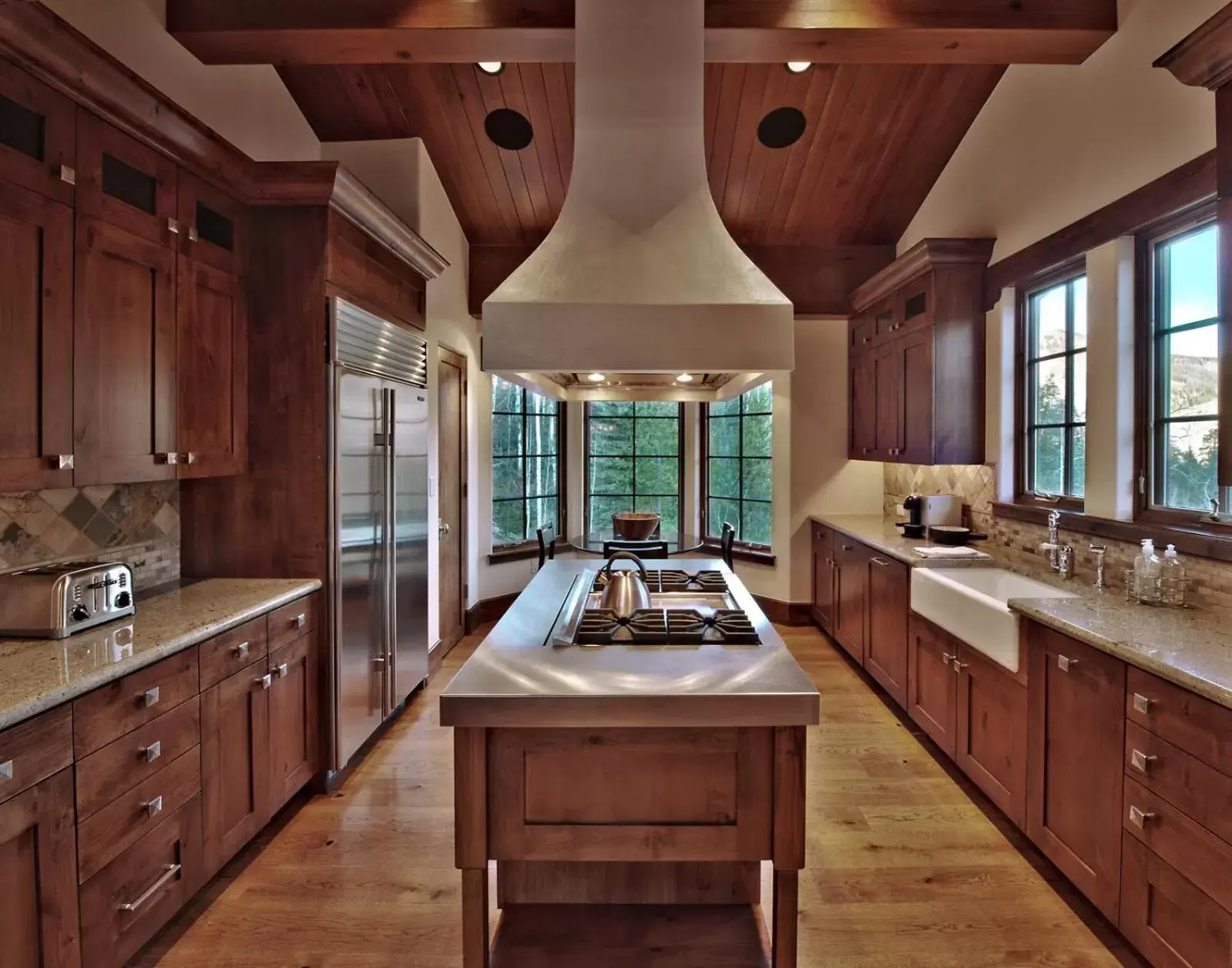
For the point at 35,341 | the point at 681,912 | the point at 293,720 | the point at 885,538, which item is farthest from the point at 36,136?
the point at 885,538

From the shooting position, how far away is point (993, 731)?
100 inches

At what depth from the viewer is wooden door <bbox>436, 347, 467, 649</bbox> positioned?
4.43 metres

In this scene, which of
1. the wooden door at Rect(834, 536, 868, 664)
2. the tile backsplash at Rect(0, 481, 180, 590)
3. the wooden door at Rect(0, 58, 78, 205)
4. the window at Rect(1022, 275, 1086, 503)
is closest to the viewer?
the wooden door at Rect(0, 58, 78, 205)

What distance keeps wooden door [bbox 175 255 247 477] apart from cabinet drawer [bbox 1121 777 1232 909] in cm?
310

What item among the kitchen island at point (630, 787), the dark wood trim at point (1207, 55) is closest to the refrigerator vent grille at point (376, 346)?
the kitchen island at point (630, 787)

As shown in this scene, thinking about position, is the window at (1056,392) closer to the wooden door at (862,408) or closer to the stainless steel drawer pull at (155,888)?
the wooden door at (862,408)

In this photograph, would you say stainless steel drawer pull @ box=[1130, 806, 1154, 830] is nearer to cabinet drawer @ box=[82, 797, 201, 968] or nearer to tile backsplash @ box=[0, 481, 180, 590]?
cabinet drawer @ box=[82, 797, 201, 968]

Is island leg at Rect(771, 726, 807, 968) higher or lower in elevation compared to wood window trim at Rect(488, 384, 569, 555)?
lower

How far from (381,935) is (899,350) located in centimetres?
398

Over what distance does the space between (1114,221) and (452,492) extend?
3871mm

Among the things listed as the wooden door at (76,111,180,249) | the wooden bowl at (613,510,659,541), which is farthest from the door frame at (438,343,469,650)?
the wooden door at (76,111,180,249)

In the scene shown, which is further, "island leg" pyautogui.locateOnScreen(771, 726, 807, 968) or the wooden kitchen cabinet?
the wooden kitchen cabinet

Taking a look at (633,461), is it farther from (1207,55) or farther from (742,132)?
(1207,55)

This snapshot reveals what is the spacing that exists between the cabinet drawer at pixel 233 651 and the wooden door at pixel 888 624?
2.90 m
